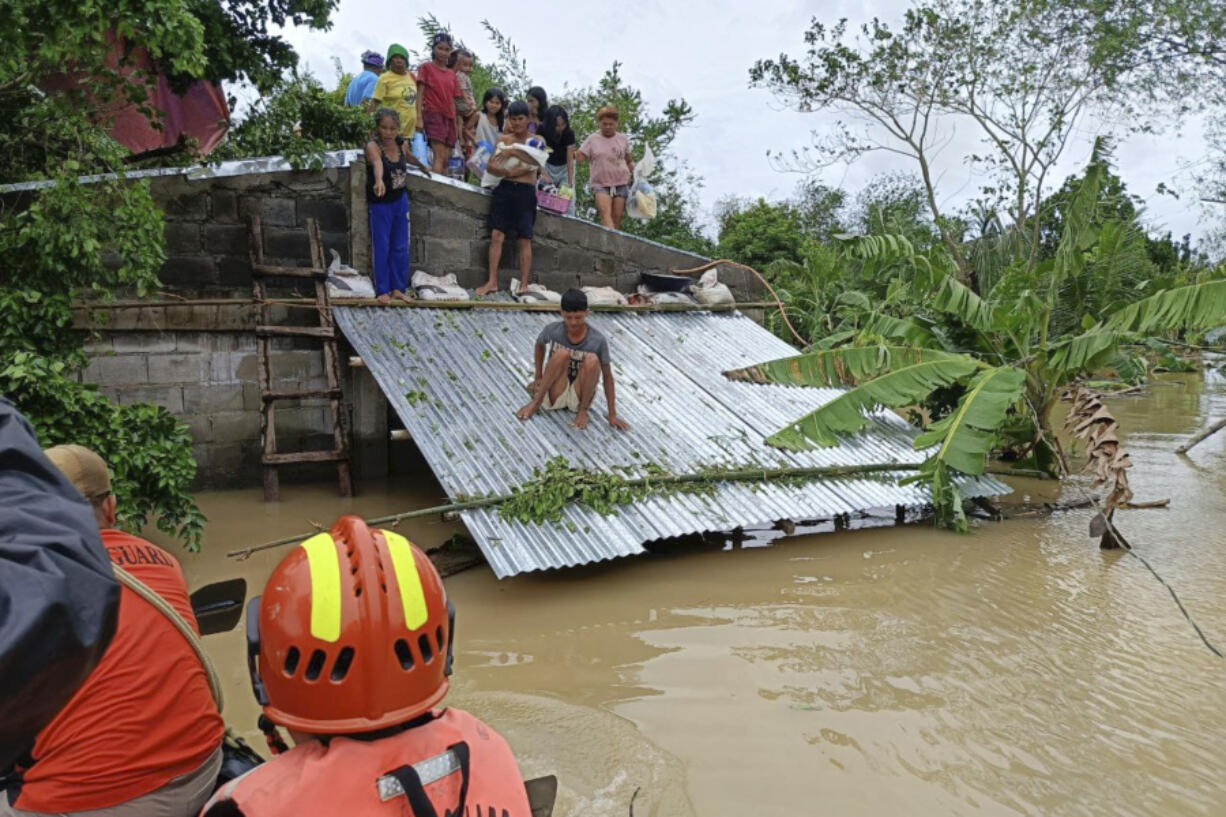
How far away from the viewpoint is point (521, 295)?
8836mm

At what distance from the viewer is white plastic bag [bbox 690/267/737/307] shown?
990cm

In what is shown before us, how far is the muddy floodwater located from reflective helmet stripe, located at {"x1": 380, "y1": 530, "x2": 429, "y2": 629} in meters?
2.28

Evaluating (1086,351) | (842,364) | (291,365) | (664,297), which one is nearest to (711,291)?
(664,297)

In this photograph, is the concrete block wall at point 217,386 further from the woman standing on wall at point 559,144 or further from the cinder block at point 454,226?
the woman standing on wall at point 559,144

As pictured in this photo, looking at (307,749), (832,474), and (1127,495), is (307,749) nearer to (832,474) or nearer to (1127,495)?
(832,474)

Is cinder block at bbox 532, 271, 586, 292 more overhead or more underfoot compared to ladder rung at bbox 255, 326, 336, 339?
more overhead

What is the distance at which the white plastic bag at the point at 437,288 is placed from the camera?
8133 millimetres

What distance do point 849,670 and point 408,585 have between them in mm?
3603

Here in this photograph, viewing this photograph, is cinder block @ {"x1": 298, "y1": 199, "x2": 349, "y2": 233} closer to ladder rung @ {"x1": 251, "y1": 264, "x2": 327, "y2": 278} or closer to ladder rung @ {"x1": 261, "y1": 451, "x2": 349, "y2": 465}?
ladder rung @ {"x1": 251, "y1": 264, "x2": 327, "y2": 278}

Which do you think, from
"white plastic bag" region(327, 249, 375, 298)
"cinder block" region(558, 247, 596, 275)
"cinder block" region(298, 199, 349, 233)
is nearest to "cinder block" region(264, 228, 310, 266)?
"cinder block" region(298, 199, 349, 233)

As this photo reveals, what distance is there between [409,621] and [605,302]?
788 cm

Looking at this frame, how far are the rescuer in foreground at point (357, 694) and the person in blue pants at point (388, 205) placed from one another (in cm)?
657

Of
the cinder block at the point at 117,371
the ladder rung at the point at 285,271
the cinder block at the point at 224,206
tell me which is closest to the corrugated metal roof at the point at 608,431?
the ladder rung at the point at 285,271

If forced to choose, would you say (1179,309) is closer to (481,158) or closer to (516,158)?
(516,158)
